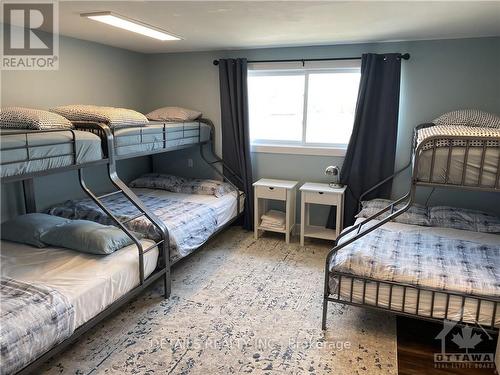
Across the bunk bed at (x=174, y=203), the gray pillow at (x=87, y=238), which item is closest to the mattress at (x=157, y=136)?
the bunk bed at (x=174, y=203)

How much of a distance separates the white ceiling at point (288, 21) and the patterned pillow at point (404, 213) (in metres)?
1.66

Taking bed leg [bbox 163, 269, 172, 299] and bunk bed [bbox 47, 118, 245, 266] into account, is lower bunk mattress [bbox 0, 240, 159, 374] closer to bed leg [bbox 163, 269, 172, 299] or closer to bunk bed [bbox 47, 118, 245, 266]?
bed leg [bbox 163, 269, 172, 299]

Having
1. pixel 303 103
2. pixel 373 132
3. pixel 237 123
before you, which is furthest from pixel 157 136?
pixel 373 132

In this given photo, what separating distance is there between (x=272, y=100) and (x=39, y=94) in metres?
2.52

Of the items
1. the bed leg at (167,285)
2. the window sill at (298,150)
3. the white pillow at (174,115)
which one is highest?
the white pillow at (174,115)

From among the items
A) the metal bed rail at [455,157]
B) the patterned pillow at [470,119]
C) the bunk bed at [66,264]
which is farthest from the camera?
the patterned pillow at [470,119]

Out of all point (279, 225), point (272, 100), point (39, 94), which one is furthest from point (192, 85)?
point (279, 225)

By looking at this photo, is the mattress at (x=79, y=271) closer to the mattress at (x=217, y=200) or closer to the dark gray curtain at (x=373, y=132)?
the mattress at (x=217, y=200)

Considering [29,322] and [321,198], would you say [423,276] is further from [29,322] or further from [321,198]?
[29,322]

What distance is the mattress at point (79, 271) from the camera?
6.95 ft

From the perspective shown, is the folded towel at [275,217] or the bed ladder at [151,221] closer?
the bed ladder at [151,221]

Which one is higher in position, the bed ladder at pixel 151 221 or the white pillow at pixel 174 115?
the white pillow at pixel 174 115

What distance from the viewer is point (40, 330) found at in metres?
1.80

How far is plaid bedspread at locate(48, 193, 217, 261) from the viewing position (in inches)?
119
